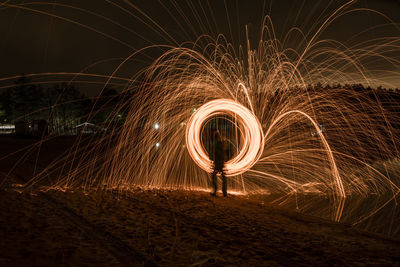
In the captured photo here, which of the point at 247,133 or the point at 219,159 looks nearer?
the point at 219,159

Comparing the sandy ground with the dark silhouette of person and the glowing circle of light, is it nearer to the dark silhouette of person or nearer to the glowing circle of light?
the dark silhouette of person

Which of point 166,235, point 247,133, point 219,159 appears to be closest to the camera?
point 166,235

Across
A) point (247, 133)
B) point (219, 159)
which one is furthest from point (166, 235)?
point (247, 133)

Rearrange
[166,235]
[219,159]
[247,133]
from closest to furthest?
[166,235] < [219,159] < [247,133]

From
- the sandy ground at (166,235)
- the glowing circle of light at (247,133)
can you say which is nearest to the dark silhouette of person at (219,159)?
the glowing circle of light at (247,133)

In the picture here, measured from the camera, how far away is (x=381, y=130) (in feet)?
109

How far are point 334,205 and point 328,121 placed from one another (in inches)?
1164

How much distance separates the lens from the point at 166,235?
4973mm

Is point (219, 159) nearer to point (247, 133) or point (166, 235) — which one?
point (247, 133)

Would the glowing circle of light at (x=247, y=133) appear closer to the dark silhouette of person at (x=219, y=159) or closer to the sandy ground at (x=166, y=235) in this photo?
the dark silhouette of person at (x=219, y=159)

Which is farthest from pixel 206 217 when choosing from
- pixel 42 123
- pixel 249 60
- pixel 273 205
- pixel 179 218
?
pixel 42 123

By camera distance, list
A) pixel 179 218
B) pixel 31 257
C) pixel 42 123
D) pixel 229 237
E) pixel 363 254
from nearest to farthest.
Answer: pixel 31 257
pixel 363 254
pixel 229 237
pixel 179 218
pixel 42 123

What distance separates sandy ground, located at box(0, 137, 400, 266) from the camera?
4051mm

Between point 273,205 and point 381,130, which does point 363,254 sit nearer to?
point 273,205
